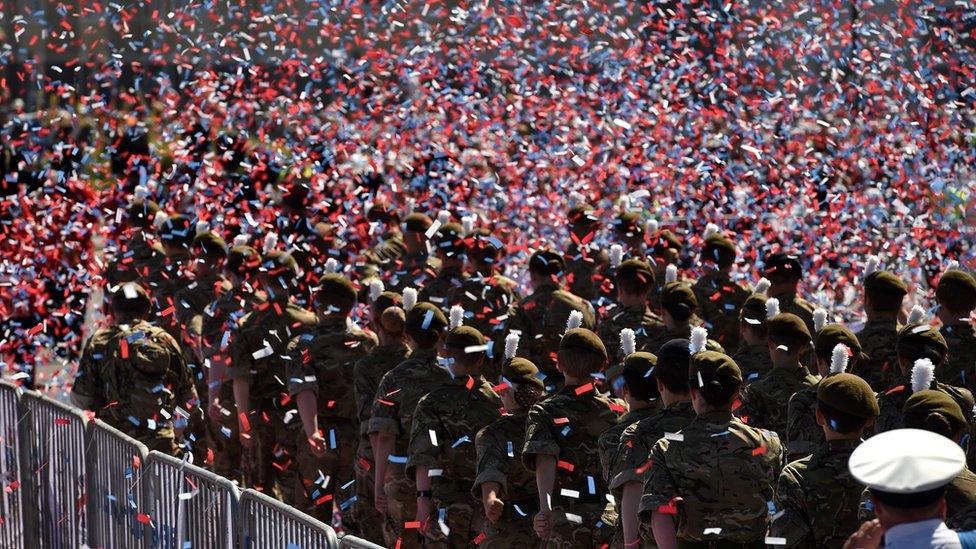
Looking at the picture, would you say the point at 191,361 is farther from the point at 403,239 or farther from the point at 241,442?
the point at 403,239

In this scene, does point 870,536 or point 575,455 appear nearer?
point 870,536

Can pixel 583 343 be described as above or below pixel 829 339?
above

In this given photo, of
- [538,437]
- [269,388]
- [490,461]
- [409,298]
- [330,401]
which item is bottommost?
[269,388]

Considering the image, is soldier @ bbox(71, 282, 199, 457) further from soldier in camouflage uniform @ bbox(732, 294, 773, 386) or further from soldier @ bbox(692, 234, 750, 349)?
soldier @ bbox(692, 234, 750, 349)

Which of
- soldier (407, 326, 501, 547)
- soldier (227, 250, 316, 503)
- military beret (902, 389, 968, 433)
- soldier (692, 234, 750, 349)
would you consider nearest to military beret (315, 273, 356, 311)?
soldier (227, 250, 316, 503)

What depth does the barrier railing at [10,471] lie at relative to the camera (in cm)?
1010

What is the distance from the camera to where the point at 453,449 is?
27.5 ft

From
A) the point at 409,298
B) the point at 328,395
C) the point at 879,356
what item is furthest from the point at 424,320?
the point at 879,356

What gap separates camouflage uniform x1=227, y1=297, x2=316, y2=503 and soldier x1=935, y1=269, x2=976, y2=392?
4791 millimetres

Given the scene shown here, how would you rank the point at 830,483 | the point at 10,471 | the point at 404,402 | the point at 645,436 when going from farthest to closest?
the point at 10,471 < the point at 404,402 < the point at 645,436 < the point at 830,483

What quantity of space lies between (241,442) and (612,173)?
33.4 ft

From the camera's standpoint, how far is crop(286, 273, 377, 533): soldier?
10.5m

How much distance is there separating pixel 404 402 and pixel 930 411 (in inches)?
145

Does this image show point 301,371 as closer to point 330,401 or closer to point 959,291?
point 330,401
